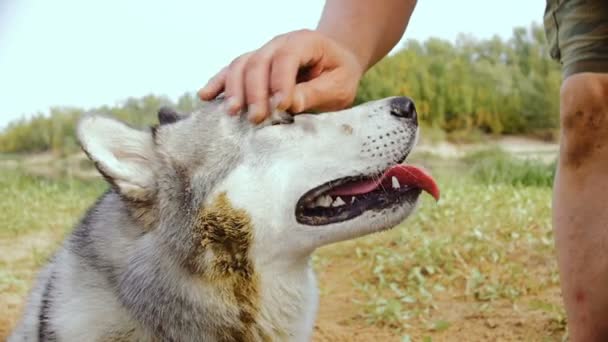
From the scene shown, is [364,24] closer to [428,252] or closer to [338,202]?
[338,202]

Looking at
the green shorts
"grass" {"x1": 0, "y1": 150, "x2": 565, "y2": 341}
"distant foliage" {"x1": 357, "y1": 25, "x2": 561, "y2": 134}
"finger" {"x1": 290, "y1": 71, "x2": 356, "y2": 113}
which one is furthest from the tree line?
"finger" {"x1": 290, "y1": 71, "x2": 356, "y2": 113}

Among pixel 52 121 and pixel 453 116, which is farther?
pixel 453 116

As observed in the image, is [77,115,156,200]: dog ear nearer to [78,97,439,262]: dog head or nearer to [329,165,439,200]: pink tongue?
[78,97,439,262]: dog head

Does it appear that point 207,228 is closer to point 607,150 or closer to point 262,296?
point 262,296

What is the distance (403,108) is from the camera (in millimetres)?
1948

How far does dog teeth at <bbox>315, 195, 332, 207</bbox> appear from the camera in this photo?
194 centimetres

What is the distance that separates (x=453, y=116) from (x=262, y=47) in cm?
506

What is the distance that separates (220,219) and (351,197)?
Result: 34 cm

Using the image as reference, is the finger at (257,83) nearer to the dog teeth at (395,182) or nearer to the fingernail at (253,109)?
the fingernail at (253,109)

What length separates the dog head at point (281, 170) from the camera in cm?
187

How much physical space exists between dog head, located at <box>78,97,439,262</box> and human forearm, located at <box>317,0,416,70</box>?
0.92 ft

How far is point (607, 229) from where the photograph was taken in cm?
227

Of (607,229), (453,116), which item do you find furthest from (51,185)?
(607,229)

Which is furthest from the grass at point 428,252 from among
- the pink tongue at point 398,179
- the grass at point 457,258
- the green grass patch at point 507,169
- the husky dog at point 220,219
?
the pink tongue at point 398,179
